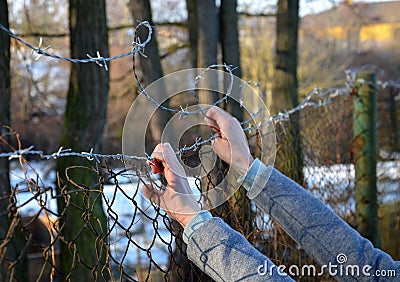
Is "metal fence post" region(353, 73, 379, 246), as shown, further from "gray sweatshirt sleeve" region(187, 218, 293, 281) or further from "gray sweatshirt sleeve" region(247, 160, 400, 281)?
"gray sweatshirt sleeve" region(187, 218, 293, 281)

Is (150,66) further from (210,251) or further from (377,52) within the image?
(377,52)

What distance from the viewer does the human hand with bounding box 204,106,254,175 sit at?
62.8 inches

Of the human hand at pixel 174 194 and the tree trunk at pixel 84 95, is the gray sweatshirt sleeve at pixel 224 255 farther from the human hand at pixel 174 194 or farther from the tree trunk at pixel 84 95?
the tree trunk at pixel 84 95

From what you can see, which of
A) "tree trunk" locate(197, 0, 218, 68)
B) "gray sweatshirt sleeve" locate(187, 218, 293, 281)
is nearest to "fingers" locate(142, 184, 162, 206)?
"gray sweatshirt sleeve" locate(187, 218, 293, 281)

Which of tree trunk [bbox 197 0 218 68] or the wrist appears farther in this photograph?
tree trunk [bbox 197 0 218 68]

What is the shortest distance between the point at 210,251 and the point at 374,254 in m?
0.61

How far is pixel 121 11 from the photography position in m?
11.3

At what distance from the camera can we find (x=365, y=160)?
3420 millimetres

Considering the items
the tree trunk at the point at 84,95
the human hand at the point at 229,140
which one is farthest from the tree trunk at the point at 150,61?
the human hand at the point at 229,140

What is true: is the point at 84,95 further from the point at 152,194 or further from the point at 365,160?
the point at 152,194

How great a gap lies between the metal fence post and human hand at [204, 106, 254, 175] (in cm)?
194

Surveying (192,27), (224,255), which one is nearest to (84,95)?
(192,27)

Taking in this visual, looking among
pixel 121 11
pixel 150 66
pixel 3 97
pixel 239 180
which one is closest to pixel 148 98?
pixel 239 180

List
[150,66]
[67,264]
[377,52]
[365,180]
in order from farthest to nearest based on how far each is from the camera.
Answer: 1. [377,52]
2. [150,66]
3. [67,264]
4. [365,180]
